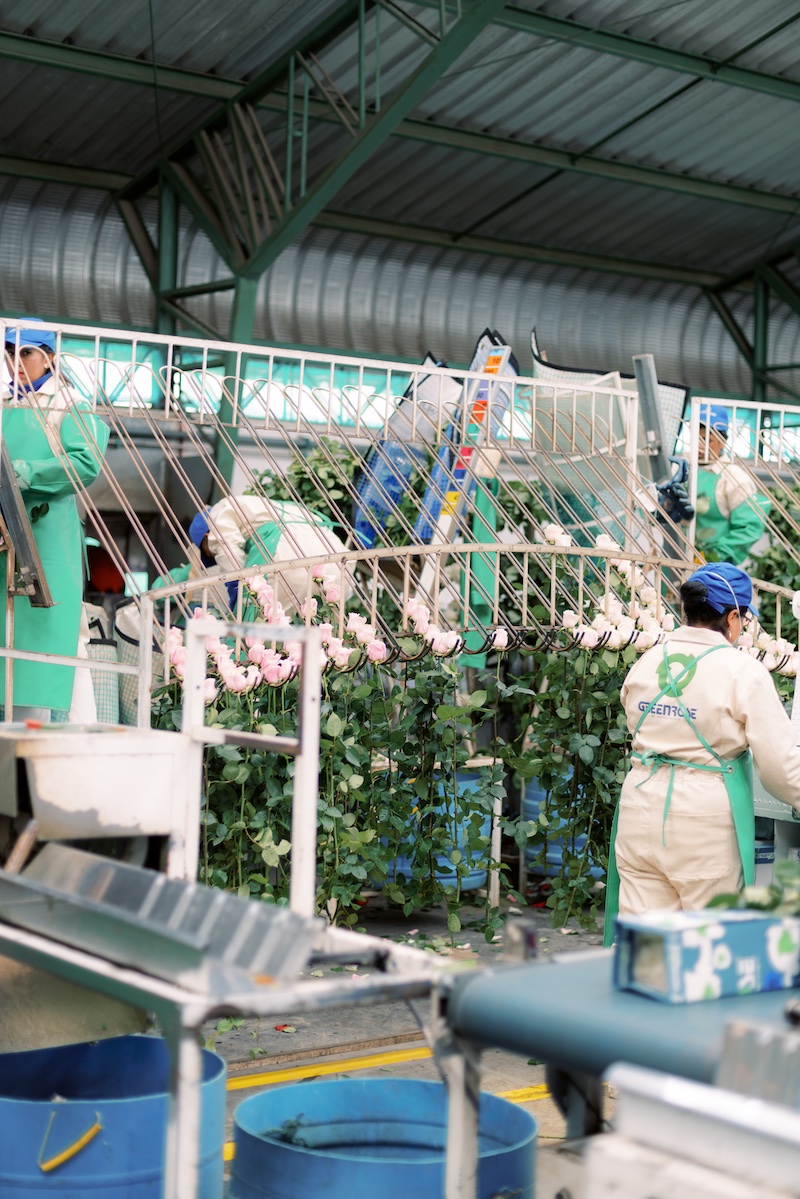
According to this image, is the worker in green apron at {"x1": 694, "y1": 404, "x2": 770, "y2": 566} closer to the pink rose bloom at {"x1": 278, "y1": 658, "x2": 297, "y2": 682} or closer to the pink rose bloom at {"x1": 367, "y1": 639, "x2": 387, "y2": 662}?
the pink rose bloom at {"x1": 367, "y1": 639, "x2": 387, "y2": 662}

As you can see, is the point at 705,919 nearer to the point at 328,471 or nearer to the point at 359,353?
the point at 328,471

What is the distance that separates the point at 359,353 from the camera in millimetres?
10414

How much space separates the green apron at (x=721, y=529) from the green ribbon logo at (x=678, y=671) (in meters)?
3.20

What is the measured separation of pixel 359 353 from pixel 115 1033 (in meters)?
8.39

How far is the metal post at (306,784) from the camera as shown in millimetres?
1883

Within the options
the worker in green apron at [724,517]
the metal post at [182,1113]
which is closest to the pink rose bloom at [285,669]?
the metal post at [182,1113]

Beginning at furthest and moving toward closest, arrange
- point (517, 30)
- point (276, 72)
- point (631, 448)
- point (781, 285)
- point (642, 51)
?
point (781, 285), point (642, 51), point (517, 30), point (276, 72), point (631, 448)

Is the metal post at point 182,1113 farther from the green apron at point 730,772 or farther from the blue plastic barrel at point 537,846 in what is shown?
the blue plastic barrel at point 537,846

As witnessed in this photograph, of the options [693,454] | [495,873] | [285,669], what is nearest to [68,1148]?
[285,669]

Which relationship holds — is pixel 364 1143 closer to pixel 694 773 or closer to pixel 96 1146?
pixel 96 1146

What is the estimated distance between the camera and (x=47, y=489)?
4180mm

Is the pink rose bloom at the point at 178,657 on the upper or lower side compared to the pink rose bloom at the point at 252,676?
upper

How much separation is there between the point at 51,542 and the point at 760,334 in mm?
9414

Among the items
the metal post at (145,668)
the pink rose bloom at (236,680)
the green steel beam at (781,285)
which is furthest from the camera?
the green steel beam at (781,285)
